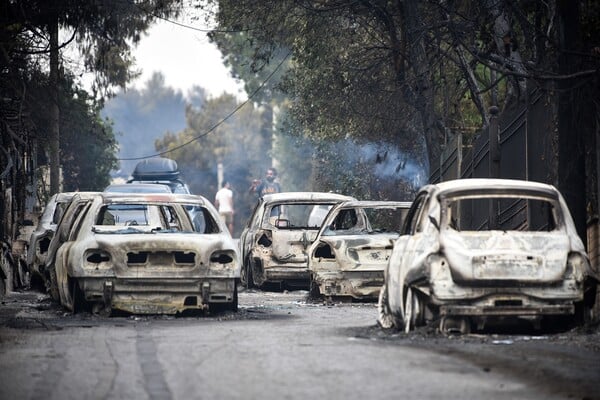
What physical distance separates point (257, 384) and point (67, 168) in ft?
119

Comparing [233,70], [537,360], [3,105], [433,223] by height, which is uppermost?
[233,70]

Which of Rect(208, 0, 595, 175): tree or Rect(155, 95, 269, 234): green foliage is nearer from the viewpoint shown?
Rect(208, 0, 595, 175): tree

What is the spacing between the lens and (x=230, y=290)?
15.0m

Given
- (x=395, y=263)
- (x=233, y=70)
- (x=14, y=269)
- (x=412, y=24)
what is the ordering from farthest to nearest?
1. (x=233, y=70)
2. (x=412, y=24)
3. (x=14, y=269)
4. (x=395, y=263)

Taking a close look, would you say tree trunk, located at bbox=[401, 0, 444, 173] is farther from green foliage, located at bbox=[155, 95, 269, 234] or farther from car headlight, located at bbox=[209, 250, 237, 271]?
green foliage, located at bbox=[155, 95, 269, 234]

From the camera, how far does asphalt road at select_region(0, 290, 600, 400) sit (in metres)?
8.58

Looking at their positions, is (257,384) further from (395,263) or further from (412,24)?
(412,24)

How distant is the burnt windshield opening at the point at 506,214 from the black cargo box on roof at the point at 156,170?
60.8 feet

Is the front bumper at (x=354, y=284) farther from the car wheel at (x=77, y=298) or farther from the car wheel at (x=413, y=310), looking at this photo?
the car wheel at (x=413, y=310)

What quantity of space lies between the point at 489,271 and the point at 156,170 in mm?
30068

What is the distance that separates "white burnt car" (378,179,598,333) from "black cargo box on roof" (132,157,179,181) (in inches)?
1136

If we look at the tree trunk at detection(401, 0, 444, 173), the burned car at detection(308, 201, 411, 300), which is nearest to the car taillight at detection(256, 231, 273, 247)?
the burned car at detection(308, 201, 411, 300)

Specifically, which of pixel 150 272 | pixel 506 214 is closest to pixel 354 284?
pixel 506 214

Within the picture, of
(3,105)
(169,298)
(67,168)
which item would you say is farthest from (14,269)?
(67,168)
